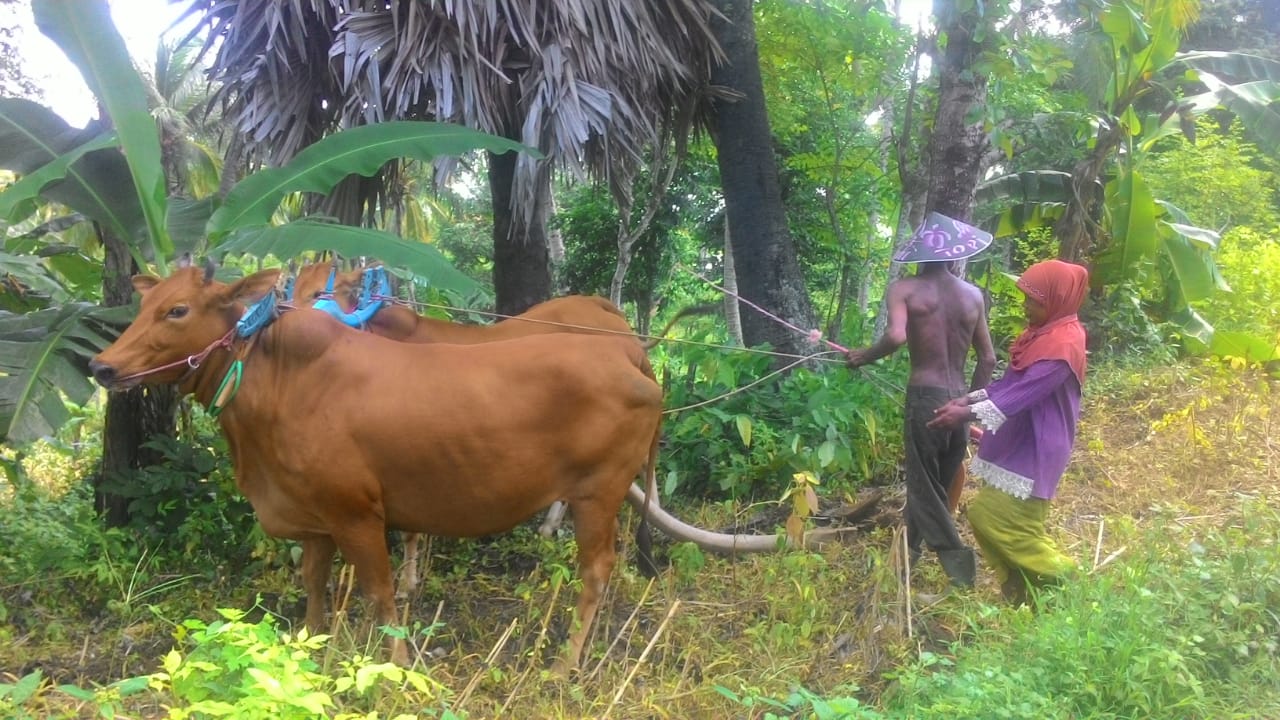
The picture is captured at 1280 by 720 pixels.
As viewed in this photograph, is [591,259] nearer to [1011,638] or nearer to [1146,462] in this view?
[1146,462]

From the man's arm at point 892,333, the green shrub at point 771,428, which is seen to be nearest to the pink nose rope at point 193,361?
the green shrub at point 771,428

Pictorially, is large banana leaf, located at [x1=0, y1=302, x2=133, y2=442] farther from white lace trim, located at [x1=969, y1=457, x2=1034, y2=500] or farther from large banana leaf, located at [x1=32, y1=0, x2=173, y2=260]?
white lace trim, located at [x1=969, y1=457, x2=1034, y2=500]

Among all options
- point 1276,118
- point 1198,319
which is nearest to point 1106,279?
point 1198,319

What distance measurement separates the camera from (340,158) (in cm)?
474

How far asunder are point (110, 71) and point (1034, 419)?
4.34 metres

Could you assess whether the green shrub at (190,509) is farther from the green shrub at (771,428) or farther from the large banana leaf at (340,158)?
the green shrub at (771,428)

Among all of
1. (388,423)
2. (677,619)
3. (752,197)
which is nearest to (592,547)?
(677,619)

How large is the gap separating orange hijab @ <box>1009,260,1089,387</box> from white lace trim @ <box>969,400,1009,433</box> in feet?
0.79

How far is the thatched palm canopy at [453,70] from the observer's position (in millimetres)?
5746

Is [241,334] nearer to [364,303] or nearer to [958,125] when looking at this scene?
[364,303]

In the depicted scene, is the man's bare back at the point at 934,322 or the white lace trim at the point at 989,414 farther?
the man's bare back at the point at 934,322

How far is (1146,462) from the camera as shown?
6.19 m

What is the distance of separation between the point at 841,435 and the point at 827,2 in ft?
15.6

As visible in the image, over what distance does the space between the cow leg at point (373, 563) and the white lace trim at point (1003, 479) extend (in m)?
2.59
